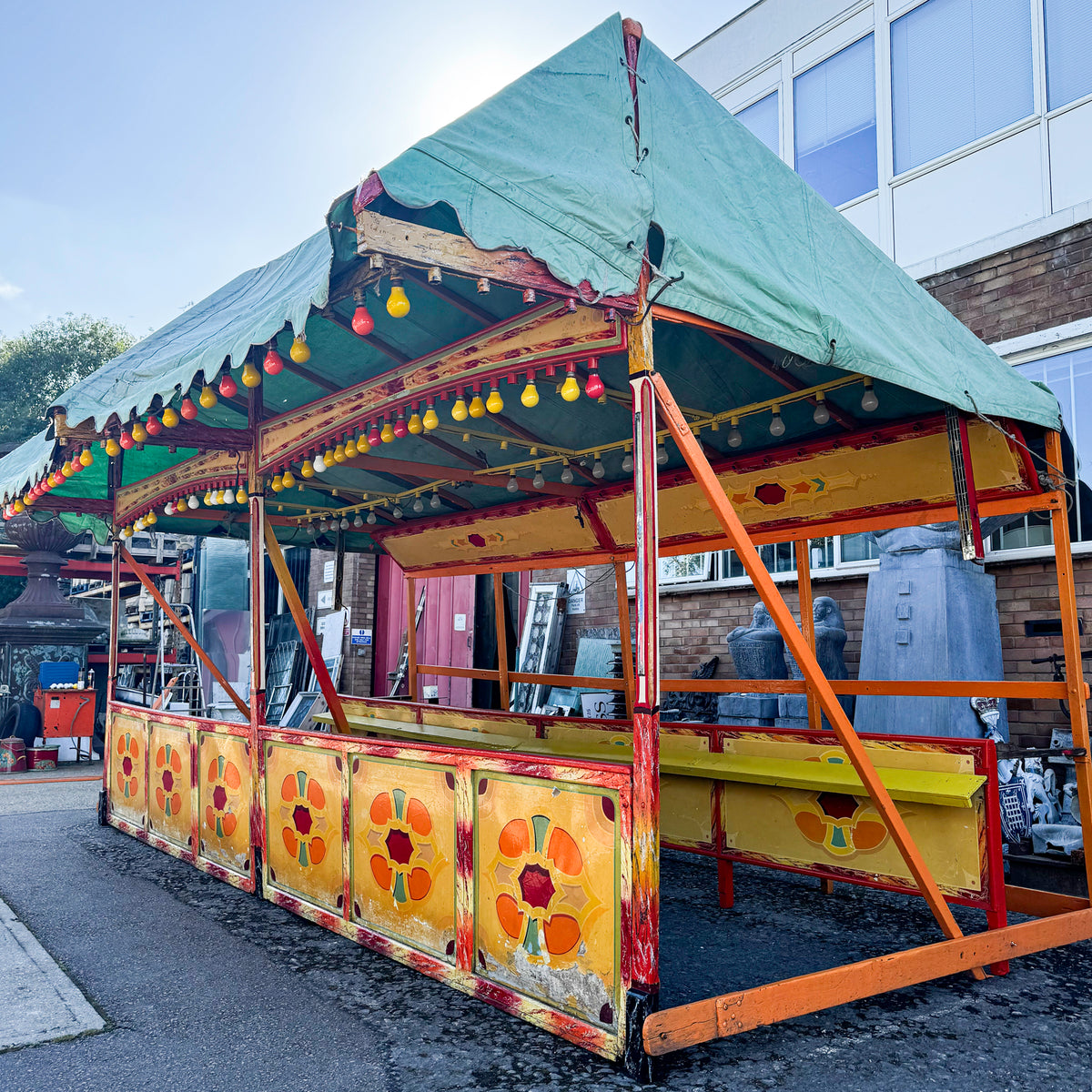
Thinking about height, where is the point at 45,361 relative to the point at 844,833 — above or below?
above

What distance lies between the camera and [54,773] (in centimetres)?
1042

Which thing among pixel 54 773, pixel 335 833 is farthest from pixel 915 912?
pixel 54 773

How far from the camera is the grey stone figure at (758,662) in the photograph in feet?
24.4

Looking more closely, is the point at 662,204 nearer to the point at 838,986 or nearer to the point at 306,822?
the point at 838,986

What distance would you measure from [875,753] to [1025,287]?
13.5 feet

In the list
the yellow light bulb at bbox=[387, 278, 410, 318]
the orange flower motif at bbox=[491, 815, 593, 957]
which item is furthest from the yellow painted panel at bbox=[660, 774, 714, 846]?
the yellow light bulb at bbox=[387, 278, 410, 318]

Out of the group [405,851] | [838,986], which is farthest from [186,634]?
[838,986]

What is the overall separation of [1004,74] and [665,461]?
4.40m

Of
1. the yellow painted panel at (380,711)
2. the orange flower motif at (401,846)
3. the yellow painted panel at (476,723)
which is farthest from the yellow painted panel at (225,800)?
the yellow painted panel at (380,711)

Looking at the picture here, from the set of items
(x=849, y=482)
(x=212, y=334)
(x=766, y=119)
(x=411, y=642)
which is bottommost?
(x=411, y=642)

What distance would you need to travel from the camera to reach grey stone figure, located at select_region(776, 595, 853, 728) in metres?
6.95

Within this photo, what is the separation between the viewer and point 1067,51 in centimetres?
641

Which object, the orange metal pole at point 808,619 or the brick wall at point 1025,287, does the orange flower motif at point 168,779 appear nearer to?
the orange metal pole at point 808,619

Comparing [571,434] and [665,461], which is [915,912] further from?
[571,434]
